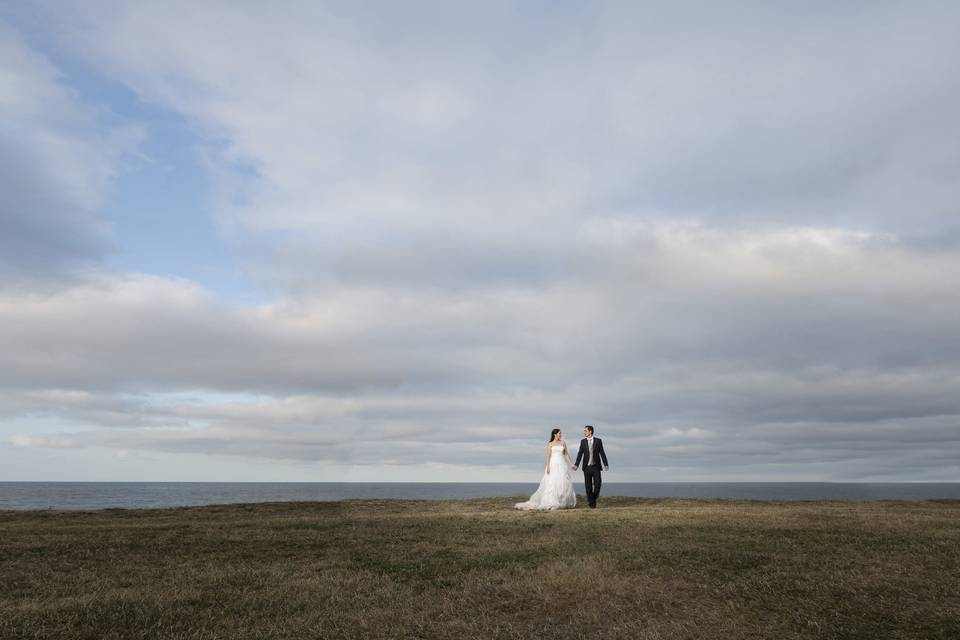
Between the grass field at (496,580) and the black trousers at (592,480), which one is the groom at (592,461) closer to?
the black trousers at (592,480)

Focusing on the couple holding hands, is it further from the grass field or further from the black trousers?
the grass field

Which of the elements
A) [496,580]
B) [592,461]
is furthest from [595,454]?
[496,580]

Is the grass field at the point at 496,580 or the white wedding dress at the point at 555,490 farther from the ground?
the white wedding dress at the point at 555,490

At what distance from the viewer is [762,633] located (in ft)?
29.7

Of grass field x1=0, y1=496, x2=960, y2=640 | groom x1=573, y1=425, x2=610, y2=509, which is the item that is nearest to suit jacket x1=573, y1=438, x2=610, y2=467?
groom x1=573, y1=425, x2=610, y2=509

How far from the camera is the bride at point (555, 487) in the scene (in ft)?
92.8

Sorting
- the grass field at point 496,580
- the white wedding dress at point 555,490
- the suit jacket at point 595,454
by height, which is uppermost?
the suit jacket at point 595,454

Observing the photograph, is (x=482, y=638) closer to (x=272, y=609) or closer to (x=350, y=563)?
(x=272, y=609)

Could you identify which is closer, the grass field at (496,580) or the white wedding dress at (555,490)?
the grass field at (496,580)

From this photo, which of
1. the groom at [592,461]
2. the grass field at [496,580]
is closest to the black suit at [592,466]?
the groom at [592,461]

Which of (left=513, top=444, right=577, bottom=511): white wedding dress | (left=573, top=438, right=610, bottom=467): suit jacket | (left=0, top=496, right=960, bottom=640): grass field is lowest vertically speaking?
(left=0, top=496, right=960, bottom=640): grass field

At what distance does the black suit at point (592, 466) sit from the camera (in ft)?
90.5

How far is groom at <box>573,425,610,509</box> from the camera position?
27609 mm

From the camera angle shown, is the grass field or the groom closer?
the grass field
